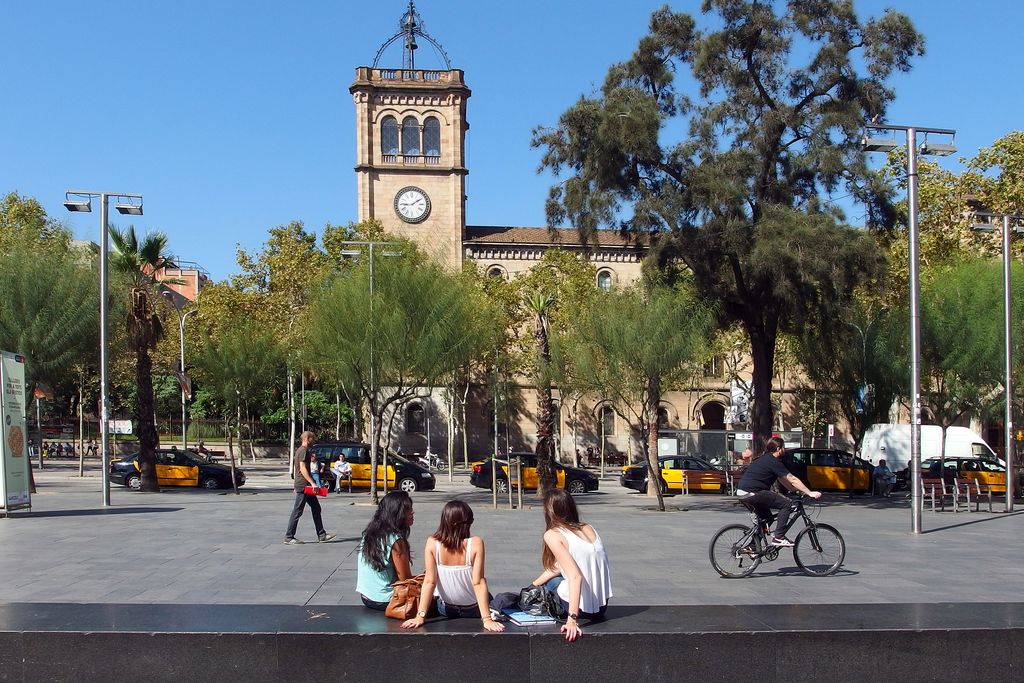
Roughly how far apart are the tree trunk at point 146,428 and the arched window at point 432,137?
116 feet

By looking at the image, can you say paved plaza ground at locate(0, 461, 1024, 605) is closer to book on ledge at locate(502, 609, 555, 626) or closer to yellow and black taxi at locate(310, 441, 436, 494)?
book on ledge at locate(502, 609, 555, 626)

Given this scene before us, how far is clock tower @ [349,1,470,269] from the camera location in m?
62.2

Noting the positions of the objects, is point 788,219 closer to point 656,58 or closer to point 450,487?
point 656,58

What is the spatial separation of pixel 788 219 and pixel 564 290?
913 inches

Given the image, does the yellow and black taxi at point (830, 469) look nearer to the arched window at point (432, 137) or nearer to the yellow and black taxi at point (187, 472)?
the yellow and black taxi at point (187, 472)

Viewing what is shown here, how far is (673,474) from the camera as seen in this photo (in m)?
33.7

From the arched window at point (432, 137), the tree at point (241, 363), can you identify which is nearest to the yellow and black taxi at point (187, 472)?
the tree at point (241, 363)

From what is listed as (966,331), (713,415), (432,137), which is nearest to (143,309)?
(966,331)

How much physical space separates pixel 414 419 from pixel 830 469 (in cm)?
3085

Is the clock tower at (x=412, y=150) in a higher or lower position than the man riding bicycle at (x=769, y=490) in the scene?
higher

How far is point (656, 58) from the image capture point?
26.8m

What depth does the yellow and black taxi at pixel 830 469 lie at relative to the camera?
33.5m

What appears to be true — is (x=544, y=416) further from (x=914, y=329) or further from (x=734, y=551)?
(x=734, y=551)

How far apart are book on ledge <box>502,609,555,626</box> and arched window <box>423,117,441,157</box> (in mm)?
57775
